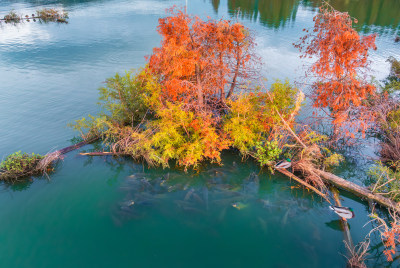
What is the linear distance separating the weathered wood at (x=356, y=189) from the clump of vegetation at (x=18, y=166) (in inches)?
692

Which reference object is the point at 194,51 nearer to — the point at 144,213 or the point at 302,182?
the point at 144,213

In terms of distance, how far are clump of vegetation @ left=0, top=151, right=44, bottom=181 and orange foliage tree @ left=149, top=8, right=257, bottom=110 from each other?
30.7ft

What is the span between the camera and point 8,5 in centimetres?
6141

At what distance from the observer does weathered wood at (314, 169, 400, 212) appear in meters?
12.1

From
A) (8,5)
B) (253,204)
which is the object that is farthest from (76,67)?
(8,5)

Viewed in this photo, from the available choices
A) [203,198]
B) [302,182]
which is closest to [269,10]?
[302,182]

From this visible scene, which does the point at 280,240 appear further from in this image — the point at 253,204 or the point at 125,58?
the point at 125,58

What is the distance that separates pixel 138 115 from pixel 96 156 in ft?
14.7

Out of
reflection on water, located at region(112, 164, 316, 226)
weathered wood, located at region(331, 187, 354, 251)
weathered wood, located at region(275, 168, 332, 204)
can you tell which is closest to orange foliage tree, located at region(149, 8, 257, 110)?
reflection on water, located at region(112, 164, 316, 226)

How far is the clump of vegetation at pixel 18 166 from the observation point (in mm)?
14312

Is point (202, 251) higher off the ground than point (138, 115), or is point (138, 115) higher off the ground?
point (138, 115)

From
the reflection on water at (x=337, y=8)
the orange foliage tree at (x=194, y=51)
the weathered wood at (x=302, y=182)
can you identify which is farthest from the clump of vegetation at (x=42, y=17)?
the weathered wood at (x=302, y=182)

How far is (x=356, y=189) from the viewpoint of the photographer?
13.0m

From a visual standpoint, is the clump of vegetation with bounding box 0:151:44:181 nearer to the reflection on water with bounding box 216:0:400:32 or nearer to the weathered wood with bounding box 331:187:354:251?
the weathered wood with bounding box 331:187:354:251
